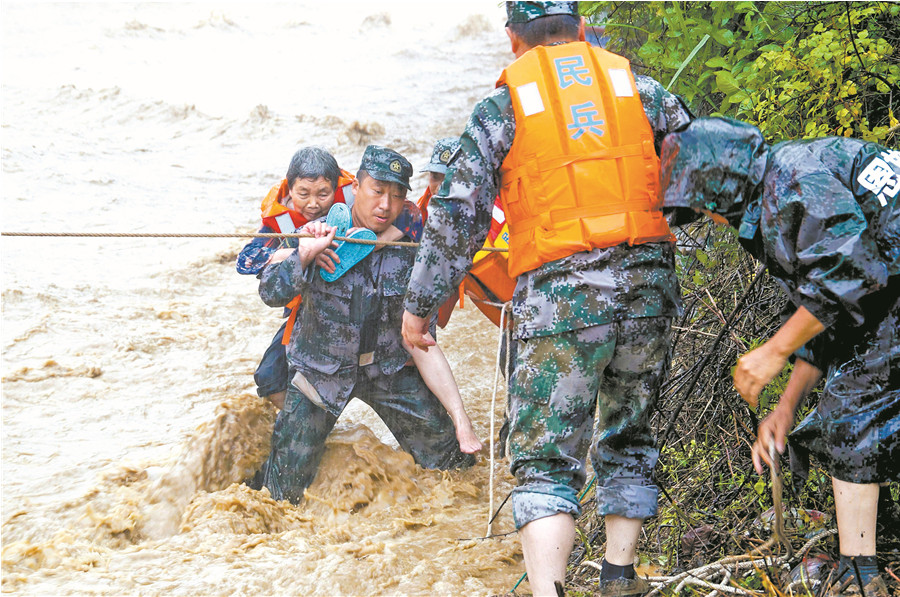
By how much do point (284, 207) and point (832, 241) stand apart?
301 centimetres

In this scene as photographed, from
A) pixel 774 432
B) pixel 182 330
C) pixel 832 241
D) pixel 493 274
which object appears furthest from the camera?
pixel 182 330

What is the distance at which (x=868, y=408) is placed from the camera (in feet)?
7.93

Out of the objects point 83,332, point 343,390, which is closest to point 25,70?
point 83,332

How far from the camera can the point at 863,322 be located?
2311 millimetres

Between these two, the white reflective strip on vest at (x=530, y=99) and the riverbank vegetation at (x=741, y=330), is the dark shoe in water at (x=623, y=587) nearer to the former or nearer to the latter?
the riverbank vegetation at (x=741, y=330)

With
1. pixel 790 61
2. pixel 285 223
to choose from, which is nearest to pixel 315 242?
pixel 285 223

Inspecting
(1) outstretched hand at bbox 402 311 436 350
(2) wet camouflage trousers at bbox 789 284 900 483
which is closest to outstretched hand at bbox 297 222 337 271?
(1) outstretched hand at bbox 402 311 436 350

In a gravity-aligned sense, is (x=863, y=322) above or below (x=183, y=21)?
below

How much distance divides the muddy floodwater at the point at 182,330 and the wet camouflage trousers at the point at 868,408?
1.68 metres

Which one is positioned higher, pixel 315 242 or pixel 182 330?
pixel 315 242

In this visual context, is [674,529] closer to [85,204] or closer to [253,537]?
[253,537]

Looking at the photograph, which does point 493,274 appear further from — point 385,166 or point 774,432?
point 774,432

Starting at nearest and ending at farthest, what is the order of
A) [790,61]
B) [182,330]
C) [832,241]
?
[832,241] → [790,61] → [182,330]

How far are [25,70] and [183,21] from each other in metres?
3.95
